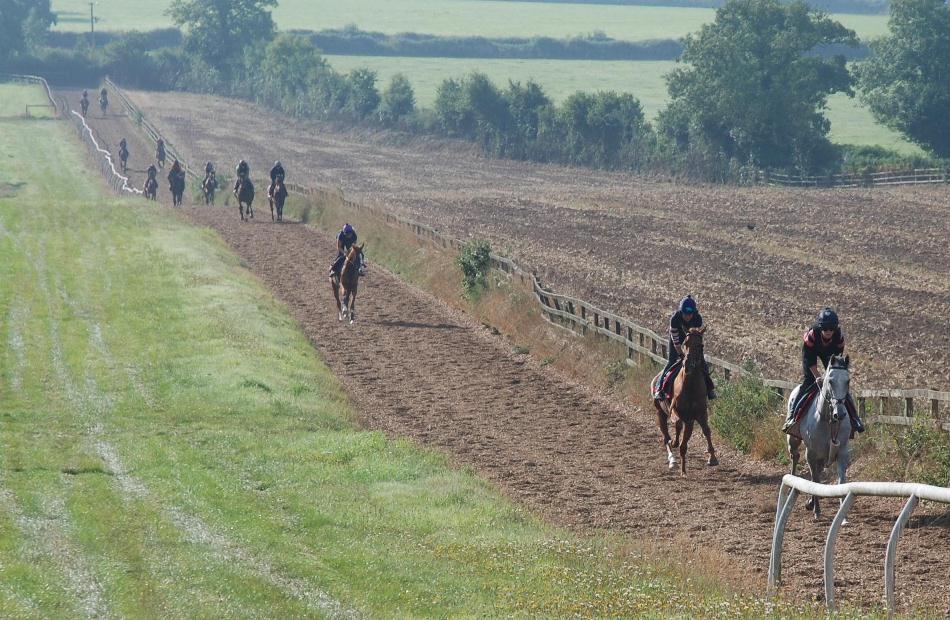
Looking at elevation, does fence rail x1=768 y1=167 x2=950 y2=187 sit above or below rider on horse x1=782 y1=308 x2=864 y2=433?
below

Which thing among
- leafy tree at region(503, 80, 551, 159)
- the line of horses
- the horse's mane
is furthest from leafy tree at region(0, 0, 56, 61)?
the horse's mane

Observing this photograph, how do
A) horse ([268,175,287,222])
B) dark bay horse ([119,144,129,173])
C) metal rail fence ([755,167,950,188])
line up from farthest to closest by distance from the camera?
dark bay horse ([119,144,129,173]) → metal rail fence ([755,167,950,188]) → horse ([268,175,287,222])

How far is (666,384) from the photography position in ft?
61.5

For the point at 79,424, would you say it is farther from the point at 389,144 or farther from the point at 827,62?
the point at 389,144

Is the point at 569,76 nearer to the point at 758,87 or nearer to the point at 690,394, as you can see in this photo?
the point at 758,87

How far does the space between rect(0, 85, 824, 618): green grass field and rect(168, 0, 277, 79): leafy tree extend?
98.9 meters

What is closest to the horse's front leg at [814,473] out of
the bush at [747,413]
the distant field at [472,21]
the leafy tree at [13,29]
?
the bush at [747,413]

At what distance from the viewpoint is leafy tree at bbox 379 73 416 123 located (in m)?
92.7

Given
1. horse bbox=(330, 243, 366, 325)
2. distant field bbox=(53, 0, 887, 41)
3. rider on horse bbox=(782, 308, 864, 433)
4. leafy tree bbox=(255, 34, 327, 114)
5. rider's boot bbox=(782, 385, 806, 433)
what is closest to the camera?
rider on horse bbox=(782, 308, 864, 433)

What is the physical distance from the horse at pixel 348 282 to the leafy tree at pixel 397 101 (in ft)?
203

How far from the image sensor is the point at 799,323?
1203 inches

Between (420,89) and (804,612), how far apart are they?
11144 centimetres

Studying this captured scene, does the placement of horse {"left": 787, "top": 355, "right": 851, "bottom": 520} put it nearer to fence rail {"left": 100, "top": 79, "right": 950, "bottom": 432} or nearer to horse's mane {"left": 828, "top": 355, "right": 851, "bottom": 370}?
horse's mane {"left": 828, "top": 355, "right": 851, "bottom": 370}

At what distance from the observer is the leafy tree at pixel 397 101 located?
3649 inches
